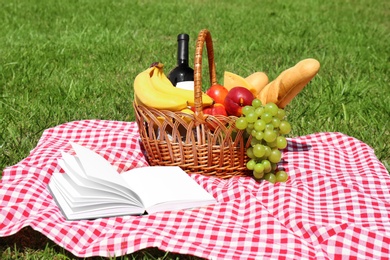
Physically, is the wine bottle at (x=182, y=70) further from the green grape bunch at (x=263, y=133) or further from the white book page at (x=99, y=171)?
the white book page at (x=99, y=171)

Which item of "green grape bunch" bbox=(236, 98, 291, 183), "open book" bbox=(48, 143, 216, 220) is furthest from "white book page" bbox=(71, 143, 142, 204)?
"green grape bunch" bbox=(236, 98, 291, 183)

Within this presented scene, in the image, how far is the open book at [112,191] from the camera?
2.60 m

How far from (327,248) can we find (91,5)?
6602 millimetres

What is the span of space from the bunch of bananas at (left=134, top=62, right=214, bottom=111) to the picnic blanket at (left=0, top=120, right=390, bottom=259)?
372 mm

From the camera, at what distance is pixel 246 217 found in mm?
2639

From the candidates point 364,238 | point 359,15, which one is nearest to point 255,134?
point 364,238

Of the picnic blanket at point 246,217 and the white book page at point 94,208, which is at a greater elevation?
the white book page at point 94,208

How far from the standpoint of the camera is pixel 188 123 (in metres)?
2.98

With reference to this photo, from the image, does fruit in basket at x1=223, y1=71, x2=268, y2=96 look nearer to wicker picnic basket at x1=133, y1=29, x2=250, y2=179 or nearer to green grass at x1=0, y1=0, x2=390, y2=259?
wicker picnic basket at x1=133, y1=29, x2=250, y2=179

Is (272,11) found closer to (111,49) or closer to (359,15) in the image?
(359,15)

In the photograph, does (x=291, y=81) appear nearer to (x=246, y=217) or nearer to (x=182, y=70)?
(x=182, y=70)

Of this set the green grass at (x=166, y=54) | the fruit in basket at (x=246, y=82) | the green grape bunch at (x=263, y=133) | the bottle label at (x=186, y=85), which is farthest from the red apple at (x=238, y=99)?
the green grass at (x=166, y=54)

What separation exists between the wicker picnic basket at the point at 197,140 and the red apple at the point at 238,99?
0.08 meters

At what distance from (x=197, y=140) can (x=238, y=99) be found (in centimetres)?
29
